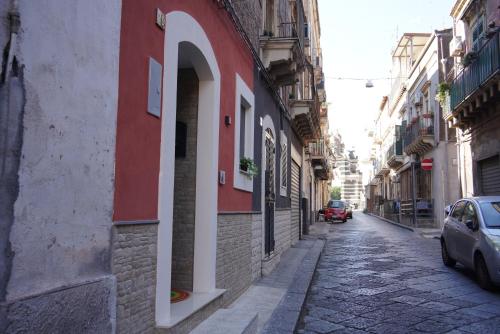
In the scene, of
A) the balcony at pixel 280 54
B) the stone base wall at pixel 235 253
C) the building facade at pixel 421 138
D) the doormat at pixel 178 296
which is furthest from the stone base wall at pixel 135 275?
the building facade at pixel 421 138

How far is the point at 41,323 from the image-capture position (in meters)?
2.57

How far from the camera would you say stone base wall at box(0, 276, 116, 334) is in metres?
2.42

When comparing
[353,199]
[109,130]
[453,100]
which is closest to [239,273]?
[109,130]

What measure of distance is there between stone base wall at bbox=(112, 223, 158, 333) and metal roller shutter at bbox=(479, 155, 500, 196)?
14.3 m

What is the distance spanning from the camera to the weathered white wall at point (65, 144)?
100.0 inches

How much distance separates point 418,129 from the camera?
1025 inches

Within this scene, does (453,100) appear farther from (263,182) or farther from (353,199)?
(353,199)

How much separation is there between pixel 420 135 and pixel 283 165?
15.2 metres

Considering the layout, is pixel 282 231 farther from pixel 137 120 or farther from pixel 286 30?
pixel 137 120

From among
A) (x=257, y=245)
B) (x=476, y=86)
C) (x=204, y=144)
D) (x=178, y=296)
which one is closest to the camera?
(x=178, y=296)

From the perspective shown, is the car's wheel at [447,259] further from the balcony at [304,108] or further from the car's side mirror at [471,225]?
the balcony at [304,108]

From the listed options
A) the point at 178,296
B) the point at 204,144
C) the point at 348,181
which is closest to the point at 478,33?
the point at 204,144

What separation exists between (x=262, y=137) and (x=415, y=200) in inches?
725

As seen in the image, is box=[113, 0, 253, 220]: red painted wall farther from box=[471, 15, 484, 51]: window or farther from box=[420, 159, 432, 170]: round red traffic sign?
box=[420, 159, 432, 170]: round red traffic sign
